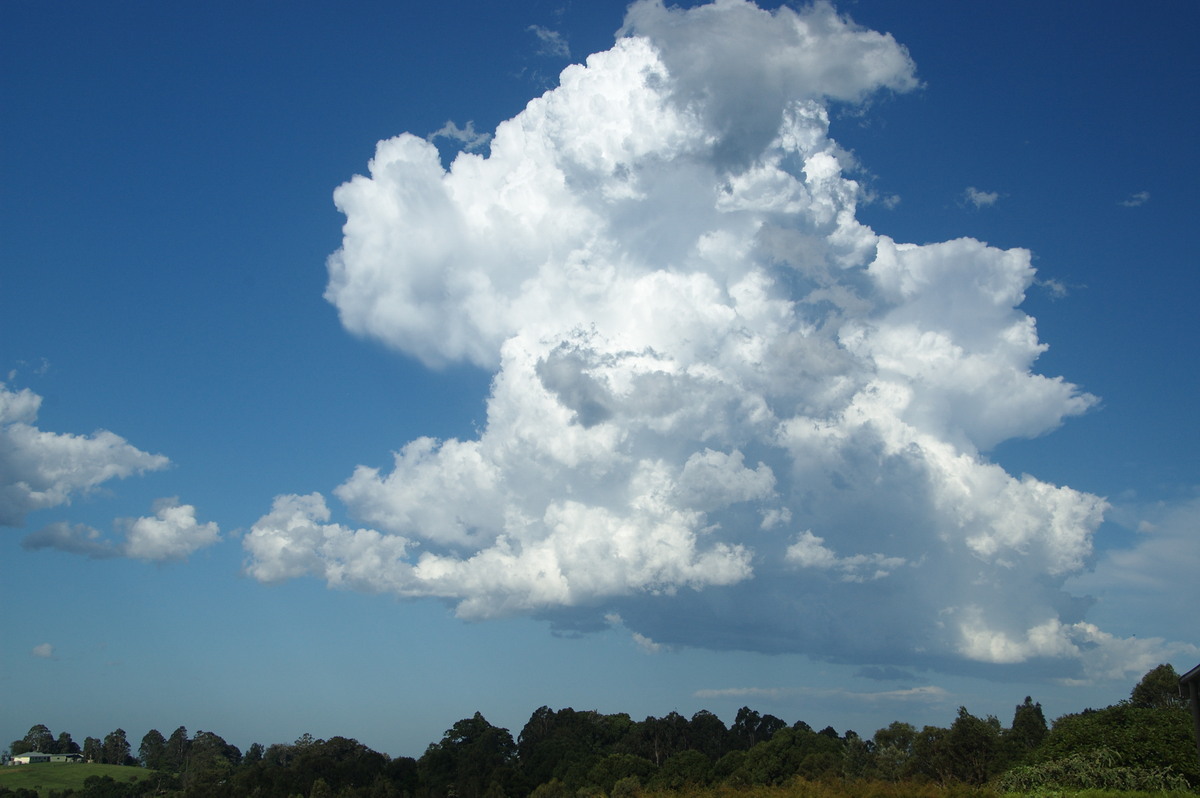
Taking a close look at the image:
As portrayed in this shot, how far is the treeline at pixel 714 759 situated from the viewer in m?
36.8

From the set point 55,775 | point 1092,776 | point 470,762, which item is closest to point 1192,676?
point 1092,776

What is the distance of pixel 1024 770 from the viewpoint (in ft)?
121

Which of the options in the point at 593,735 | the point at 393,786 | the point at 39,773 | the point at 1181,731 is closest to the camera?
the point at 1181,731

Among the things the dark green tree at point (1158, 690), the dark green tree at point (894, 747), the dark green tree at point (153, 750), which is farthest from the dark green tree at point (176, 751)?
the dark green tree at point (1158, 690)

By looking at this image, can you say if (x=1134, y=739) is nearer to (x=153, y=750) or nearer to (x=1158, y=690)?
(x=1158, y=690)

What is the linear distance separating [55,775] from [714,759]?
120018mm

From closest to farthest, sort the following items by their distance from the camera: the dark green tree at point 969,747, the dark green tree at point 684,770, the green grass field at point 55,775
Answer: the dark green tree at point 969,747 → the dark green tree at point 684,770 → the green grass field at point 55,775

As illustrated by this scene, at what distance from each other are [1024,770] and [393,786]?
83.6 metres

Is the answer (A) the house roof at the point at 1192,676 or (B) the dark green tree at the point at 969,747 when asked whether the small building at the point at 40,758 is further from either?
(A) the house roof at the point at 1192,676

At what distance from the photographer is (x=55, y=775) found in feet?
504

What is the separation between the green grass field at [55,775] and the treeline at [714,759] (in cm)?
1114

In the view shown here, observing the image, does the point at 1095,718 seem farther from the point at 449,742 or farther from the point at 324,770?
the point at 449,742

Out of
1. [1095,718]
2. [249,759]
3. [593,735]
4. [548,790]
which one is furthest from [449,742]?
[1095,718]

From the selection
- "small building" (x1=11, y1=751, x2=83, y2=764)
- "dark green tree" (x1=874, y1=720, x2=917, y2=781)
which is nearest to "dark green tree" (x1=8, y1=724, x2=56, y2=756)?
"small building" (x1=11, y1=751, x2=83, y2=764)
